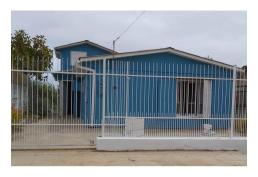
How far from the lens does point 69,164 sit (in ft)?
22.3

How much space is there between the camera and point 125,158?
7.43m

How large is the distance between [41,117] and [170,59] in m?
6.01

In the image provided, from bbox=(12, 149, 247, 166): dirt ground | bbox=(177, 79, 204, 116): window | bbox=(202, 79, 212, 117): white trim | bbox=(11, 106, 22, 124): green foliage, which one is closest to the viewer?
bbox=(12, 149, 247, 166): dirt ground

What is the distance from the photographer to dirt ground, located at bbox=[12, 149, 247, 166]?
274 inches

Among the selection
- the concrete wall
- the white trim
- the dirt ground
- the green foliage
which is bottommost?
the dirt ground

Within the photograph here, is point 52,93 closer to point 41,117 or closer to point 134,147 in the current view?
point 41,117

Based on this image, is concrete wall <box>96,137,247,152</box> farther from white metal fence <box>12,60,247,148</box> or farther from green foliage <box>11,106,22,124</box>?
green foliage <box>11,106,22,124</box>

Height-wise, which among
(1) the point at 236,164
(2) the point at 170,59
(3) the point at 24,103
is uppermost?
(2) the point at 170,59

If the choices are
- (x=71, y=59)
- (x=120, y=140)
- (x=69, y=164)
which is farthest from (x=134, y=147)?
(x=71, y=59)

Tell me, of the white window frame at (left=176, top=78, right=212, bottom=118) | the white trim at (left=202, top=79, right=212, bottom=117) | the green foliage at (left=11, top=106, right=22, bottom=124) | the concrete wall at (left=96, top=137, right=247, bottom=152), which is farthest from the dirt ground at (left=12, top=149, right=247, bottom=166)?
the white trim at (left=202, top=79, right=212, bottom=117)

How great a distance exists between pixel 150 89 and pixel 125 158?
334cm

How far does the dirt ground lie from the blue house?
34.9 inches

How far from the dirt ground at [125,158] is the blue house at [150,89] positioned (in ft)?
2.91

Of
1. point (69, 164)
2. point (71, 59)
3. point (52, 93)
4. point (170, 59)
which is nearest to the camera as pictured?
point (69, 164)
